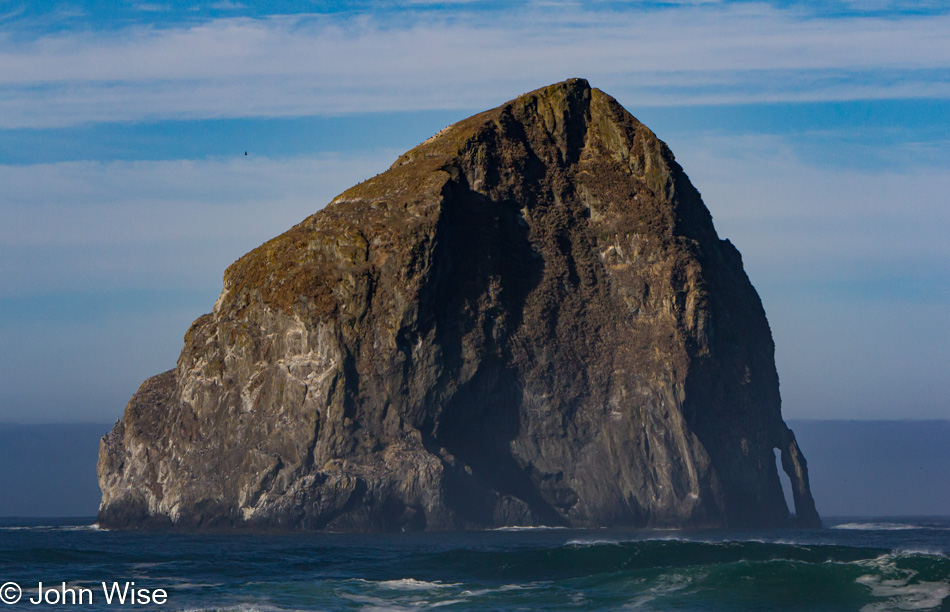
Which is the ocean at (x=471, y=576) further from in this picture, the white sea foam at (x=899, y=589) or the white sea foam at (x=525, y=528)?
the white sea foam at (x=525, y=528)

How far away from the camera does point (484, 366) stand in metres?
97.7

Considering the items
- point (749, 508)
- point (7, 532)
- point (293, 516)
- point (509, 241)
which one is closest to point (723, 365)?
point (749, 508)

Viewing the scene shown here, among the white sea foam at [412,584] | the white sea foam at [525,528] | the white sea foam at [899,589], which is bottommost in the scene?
the white sea foam at [899,589]

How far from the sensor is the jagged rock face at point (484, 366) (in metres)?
90.4

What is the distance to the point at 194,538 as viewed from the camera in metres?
78.4

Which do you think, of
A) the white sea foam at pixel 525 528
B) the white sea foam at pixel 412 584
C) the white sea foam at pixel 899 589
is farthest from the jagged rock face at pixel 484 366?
the white sea foam at pixel 899 589

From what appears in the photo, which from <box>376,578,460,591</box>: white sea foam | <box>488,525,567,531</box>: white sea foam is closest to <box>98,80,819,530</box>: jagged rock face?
<box>488,525,567,531</box>: white sea foam

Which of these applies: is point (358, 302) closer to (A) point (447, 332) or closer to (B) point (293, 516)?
(A) point (447, 332)

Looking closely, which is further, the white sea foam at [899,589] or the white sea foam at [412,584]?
the white sea foam at [412,584]

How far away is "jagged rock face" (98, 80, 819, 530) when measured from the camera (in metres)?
90.4

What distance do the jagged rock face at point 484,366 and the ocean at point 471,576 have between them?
1748 centimetres

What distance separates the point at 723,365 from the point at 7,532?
60750 millimetres

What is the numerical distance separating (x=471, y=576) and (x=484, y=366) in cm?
4228

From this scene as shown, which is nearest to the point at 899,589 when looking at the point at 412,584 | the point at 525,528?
the point at 412,584
